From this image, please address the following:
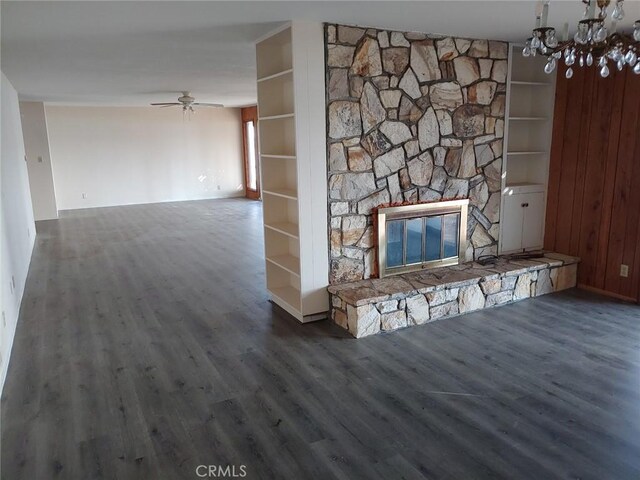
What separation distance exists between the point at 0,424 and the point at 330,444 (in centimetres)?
183

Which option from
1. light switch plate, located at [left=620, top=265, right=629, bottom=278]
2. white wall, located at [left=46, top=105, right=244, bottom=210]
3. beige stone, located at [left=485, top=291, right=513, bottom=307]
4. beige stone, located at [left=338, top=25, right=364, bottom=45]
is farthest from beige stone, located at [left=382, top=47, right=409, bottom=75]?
white wall, located at [left=46, top=105, right=244, bottom=210]

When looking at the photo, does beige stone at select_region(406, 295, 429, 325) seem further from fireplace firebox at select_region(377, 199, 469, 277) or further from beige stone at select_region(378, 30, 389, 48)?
beige stone at select_region(378, 30, 389, 48)

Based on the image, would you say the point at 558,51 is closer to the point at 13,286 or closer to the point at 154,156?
the point at 13,286

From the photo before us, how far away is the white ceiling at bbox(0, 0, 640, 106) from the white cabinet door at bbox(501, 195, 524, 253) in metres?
1.54

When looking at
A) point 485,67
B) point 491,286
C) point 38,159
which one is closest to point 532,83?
point 485,67

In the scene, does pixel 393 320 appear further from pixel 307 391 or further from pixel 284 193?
pixel 284 193

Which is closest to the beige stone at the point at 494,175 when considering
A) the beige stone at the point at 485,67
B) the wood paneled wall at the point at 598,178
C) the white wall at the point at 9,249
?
the wood paneled wall at the point at 598,178

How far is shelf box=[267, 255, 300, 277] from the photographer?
157 inches

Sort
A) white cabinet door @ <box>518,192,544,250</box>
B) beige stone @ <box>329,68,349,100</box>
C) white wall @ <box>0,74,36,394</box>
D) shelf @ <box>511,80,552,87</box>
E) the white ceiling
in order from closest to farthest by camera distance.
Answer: the white ceiling → white wall @ <box>0,74,36,394</box> → beige stone @ <box>329,68,349,100</box> → shelf @ <box>511,80,552,87</box> → white cabinet door @ <box>518,192,544,250</box>

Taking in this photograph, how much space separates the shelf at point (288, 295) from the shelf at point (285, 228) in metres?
0.56

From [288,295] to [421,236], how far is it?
1320 mm

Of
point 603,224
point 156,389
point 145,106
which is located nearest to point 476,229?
point 603,224

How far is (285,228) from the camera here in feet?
13.6

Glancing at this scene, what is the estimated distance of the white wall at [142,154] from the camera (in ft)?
35.1
